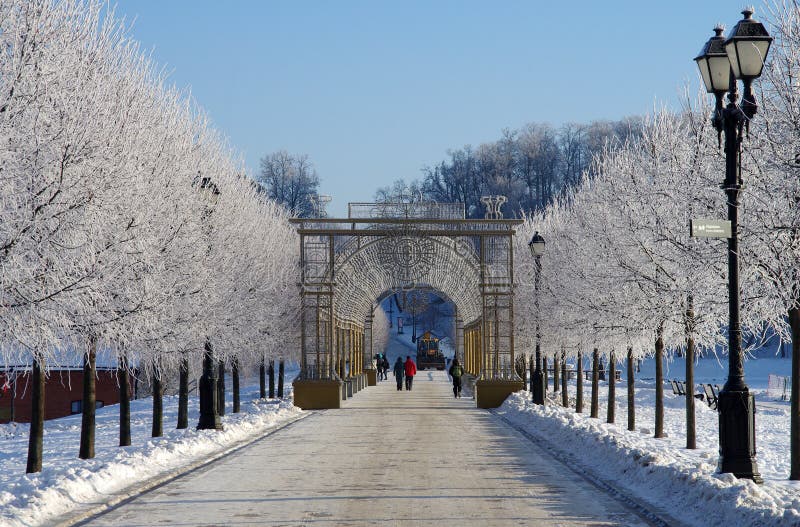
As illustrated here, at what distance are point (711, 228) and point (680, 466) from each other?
10.5ft

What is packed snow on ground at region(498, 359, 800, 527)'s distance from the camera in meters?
9.88

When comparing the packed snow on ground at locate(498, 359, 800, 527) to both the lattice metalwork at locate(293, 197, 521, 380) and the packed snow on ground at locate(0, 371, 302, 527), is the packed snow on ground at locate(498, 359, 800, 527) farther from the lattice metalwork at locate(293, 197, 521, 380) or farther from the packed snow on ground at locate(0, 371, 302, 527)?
the packed snow on ground at locate(0, 371, 302, 527)

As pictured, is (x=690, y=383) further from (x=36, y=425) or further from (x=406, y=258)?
(x=406, y=258)

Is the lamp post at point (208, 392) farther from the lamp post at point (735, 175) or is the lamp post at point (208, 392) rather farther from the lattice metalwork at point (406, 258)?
the lamp post at point (735, 175)

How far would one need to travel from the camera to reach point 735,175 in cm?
1221

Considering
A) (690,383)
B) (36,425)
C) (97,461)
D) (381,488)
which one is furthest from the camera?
(690,383)

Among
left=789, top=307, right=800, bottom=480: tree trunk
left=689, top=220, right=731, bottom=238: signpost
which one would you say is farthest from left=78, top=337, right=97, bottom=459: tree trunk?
left=789, top=307, right=800, bottom=480: tree trunk

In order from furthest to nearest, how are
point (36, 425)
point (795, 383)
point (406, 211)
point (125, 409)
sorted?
point (406, 211), point (125, 409), point (36, 425), point (795, 383)

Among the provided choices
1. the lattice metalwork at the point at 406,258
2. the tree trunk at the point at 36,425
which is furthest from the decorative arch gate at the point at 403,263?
the tree trunk at the point at 36,425

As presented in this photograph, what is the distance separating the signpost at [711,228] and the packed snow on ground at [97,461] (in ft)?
25.5

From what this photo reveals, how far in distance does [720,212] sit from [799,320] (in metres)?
2.98

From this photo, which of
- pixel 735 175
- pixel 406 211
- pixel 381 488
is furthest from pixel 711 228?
pixel 406 211

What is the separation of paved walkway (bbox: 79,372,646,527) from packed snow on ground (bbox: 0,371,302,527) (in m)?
0.64

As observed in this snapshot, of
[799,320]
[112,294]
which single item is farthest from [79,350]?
[799,320]
